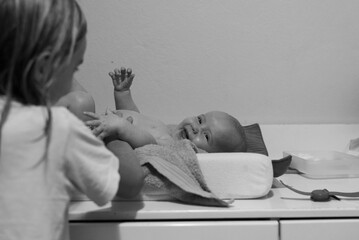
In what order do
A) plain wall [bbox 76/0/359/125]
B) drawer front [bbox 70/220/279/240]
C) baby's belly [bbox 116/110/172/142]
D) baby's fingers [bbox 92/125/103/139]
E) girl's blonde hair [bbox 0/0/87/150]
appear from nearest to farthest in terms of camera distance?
1. girl's blonde hair [bbox 0/0/87/150]
2. drawer front [bbox 70/220/279/240]
3. baby's fingers [bbox 92/125/103/139]
4. baby's belly [bbox 116/110/172/142]
5. plain wall [bbox 76/0/359/125]

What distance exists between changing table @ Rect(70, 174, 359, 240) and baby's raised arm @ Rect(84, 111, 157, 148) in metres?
0.15

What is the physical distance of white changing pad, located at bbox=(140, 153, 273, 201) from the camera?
87cm

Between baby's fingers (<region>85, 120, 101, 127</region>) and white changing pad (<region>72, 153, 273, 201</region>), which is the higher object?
baby's fingers (<region>85, 120, 101, 127</region>)

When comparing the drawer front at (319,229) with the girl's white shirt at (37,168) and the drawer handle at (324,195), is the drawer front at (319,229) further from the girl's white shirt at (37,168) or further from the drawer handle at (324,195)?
the girl's white shirt at (37,168)

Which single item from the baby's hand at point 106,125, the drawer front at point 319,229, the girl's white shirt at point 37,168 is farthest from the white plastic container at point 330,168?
the girl's white shirt at point 37,168

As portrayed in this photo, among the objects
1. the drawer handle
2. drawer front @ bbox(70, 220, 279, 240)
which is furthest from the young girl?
the drawer handle

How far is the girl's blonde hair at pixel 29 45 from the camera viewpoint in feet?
1.89

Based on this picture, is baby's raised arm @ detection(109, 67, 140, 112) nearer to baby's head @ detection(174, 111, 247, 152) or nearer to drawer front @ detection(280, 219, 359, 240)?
baby's head @ detection(174, 111, 247, 152)

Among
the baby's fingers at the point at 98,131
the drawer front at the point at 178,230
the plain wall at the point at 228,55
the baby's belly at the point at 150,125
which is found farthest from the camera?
the plain wall at the point at 228,55

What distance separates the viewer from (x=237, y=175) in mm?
870

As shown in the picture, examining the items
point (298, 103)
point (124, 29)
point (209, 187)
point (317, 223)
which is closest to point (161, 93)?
point (124, 29)

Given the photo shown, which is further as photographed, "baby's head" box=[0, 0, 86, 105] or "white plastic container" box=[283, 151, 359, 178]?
"white plastic container" box=[283, 151, 359, 178]

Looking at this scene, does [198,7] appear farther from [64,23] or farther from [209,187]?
[64,23]

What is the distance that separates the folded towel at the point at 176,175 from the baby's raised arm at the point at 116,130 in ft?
0.13
